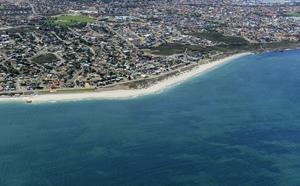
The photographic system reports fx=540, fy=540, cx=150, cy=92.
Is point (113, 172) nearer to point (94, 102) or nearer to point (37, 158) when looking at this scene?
point (37, 158)

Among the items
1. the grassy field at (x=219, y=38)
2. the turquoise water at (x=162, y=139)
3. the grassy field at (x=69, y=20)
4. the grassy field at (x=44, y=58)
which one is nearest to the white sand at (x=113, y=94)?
the turquoise water at (x=162, y=139)

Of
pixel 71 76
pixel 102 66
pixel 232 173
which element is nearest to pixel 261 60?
pixel 102 66

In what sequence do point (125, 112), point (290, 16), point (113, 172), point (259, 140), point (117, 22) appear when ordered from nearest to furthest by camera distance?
point (113, 172) < point (259, 140) < point (125, 112) < point (117, 22) < point (290, 16)

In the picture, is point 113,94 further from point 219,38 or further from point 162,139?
point 219,38

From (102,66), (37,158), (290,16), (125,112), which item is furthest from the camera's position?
(290,16)

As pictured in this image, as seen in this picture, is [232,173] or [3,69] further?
[3,69]

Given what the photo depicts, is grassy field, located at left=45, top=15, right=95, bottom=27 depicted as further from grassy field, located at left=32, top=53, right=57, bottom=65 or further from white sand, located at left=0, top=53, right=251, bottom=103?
white sand, located at left=0, top=53, right=251, bottom=103
